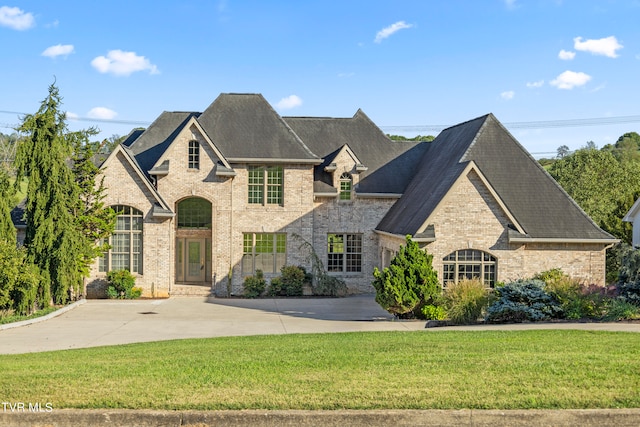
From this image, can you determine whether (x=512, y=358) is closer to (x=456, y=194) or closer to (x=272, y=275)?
(x=456, y=194)

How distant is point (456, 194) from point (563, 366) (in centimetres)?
1379

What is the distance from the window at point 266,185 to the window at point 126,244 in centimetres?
555

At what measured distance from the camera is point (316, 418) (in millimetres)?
9547

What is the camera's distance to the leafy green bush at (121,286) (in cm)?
2892

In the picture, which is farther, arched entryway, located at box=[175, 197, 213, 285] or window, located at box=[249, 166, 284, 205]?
arched entryway, located at box=[175, 197, 213, 285]

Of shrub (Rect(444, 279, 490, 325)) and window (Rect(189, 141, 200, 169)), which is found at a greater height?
window (Rect(189, 141, 200, 169))

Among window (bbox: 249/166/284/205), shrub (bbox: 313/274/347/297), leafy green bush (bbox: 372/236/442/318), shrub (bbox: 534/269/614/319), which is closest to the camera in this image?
shrub (bbox: 534/269/614/319)

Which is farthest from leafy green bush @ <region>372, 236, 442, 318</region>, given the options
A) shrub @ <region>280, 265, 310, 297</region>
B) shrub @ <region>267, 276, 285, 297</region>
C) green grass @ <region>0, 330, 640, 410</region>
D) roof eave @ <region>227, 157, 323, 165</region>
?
roof eave @ <region>227, 157, 323, 165</region>

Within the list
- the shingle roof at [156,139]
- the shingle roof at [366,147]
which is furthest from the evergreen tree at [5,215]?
the shingle roof at [366,147]

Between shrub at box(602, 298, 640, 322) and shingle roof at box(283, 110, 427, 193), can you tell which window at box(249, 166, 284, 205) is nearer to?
shingle roof at box(283, 110, 427, 193)

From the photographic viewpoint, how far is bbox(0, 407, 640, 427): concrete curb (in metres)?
9.51

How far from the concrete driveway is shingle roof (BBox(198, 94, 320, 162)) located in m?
7.11

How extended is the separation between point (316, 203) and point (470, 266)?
9.82m

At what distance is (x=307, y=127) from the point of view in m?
35.6
